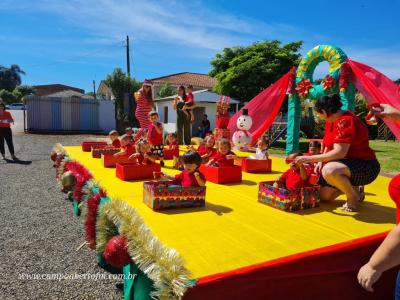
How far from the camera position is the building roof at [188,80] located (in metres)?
32.2

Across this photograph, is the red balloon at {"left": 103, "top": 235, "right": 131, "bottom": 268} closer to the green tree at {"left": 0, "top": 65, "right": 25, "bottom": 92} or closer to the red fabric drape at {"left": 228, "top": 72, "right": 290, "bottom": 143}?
the red fabric drape at {"left": 228, "top": 72, "right": 290, "bottom": 143}

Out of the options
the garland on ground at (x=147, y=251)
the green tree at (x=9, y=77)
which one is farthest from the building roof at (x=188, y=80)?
the green tree at (x=9, y=77)

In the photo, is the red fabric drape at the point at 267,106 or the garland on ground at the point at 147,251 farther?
the red fabric drape at the point at 267,106

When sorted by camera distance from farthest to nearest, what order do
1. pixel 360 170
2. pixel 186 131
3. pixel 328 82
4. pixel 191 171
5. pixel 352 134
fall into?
pixel 186 131
pixel 328 82
pixel 191 171
pixel 360 170
pixel 352 134

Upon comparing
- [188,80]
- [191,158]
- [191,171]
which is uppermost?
[188,80]

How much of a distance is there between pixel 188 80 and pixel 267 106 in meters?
26.4

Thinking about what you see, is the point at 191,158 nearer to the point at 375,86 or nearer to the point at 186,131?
the point at 375,86

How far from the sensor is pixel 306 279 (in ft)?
6.84

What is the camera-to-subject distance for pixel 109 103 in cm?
1977

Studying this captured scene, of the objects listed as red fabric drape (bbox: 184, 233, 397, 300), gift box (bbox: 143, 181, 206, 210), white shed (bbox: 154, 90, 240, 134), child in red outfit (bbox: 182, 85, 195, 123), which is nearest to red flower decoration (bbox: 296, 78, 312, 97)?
child in red outfit (bbox: 182, 85, 195, 123)

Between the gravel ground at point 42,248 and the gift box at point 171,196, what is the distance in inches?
31.4

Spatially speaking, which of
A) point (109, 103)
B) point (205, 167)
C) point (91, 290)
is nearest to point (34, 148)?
point (109, 103)

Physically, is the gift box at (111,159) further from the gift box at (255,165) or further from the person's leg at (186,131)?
the person's leg at (186,131)

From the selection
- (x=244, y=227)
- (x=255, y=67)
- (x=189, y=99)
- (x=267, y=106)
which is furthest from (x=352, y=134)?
(x=255, y=67)
